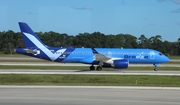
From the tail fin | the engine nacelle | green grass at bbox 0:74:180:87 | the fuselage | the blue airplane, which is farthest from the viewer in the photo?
the tail fin

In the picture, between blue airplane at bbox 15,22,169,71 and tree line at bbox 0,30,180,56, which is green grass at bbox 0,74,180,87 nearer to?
blue airplane at bbox 15,22,169,71

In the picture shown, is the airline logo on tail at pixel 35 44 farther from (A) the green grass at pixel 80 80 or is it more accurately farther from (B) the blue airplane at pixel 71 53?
(A) the green grass at pixel 80 80

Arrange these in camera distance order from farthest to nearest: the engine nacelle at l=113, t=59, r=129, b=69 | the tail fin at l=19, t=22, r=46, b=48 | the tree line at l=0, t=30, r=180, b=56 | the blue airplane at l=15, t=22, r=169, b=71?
the tree line at l=0, t=30, r=180, b=56 → the tail fin at l=19, t=22, r=46, b=48 → the blue airplane at l=15, t=22, r=169, b=71 → the engine nacelle at l=113, t=59, r=129, b=69

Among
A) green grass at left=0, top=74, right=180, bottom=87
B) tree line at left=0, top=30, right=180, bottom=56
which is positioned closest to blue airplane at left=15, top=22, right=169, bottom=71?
green grass at left=0, top=74, right=180, bottom=87

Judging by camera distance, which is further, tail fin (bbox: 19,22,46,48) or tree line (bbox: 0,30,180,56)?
tree line (bbox: 0,30,180,56)

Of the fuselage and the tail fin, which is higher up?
the tail fin

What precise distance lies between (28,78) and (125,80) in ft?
26.5

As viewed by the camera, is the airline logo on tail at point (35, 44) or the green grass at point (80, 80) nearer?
the green grass at point (80, 80)

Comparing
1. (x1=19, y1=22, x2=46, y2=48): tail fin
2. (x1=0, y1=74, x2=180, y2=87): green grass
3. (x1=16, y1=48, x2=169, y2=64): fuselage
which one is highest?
(x1=19, y1=22, x2=46, y2=48): tail fin

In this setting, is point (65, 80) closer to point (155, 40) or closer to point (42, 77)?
point (42, 77)

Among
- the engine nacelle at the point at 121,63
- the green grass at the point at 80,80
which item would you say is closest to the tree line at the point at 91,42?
the engine nacelle at the point at 121,63

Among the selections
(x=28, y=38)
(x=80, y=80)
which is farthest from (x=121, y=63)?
(x=80, y=80)

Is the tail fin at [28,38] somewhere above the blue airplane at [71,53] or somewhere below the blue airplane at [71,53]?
above

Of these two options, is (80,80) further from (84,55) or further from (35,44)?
(35,44)
